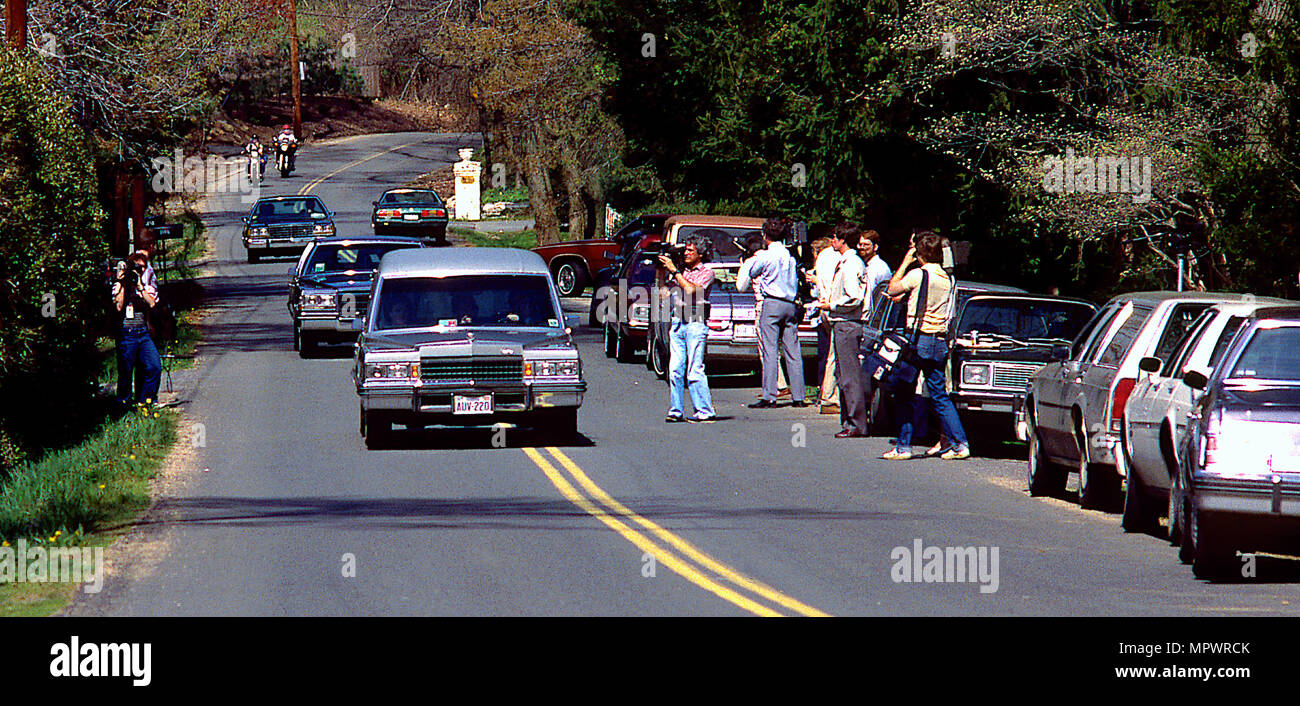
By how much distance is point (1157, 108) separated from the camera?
76.4 feet

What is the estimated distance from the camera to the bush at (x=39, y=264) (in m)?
19.9

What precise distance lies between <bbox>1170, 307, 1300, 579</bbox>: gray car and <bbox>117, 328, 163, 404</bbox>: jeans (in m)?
12.3

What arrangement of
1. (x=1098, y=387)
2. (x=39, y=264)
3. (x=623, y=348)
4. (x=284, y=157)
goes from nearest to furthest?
(x=1098, y=387) → (x=39, y=264) → (x=623, y=348) → (x=284, y=157)

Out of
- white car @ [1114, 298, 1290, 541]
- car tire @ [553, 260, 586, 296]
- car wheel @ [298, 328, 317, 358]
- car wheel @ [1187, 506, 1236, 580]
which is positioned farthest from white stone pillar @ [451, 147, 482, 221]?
car wheel @ [1187, 506, 1236, 580]

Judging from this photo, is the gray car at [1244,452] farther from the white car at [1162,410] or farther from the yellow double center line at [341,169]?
the yellow double center line at [341,169]

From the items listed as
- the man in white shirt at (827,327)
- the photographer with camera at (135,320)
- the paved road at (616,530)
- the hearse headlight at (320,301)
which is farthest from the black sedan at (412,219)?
the man in white shirt at (827,327)

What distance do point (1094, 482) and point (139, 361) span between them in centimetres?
1096

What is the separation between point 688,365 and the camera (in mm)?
18500

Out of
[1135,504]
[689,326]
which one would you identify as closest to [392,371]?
[689,326]

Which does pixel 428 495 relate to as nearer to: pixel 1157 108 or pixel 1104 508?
pixel 1104 508

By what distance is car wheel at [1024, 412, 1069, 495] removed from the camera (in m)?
13.9

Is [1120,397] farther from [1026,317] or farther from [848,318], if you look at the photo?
[848,318]

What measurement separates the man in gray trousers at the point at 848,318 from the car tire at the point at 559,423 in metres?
2.96

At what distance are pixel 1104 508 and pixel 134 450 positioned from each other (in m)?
8.93
